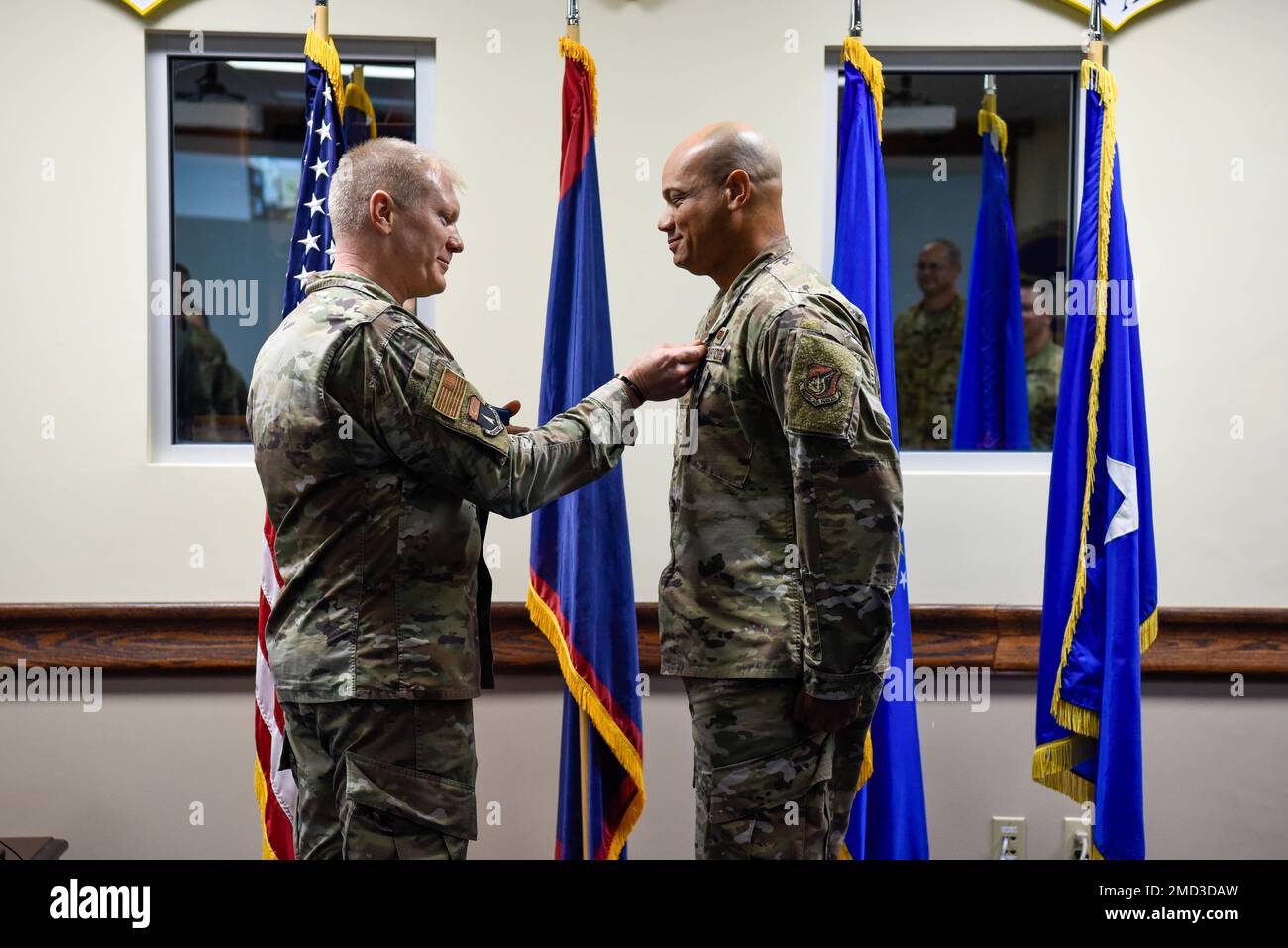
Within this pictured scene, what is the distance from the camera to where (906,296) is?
2762mm

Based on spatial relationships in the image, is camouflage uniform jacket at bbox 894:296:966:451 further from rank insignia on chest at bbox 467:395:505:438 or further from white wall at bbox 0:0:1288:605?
rank insignia on chest at bbox 467:395:505:438

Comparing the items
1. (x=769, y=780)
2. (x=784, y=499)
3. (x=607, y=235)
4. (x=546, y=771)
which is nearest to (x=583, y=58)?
(x=607, y=235)

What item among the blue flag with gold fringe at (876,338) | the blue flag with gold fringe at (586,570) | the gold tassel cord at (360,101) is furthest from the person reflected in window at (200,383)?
the blue flag with gold fringe at (876,338)

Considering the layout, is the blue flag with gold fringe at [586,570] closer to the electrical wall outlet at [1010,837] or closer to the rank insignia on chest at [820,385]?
the rank insignia on chest at [820,385]

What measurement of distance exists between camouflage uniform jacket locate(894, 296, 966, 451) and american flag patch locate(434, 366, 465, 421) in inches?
61.2

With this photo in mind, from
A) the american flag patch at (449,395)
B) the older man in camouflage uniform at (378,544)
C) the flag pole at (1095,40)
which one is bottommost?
the older man in camouflage uniform at (378,544)

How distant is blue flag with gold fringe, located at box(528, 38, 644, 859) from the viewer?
2131 mm

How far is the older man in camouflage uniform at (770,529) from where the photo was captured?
59.1 inches

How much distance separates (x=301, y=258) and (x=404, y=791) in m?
1.27

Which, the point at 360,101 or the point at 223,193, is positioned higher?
the point at 360,101

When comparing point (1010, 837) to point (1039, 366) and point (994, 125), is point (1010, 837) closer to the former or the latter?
point (1039, 366)

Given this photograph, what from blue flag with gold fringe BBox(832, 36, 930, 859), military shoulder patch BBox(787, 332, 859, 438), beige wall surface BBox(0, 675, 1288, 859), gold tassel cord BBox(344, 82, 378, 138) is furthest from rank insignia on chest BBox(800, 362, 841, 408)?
gold tassel cord BBox(344, 82, 378, 138)

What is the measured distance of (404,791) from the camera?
4.96 feet
